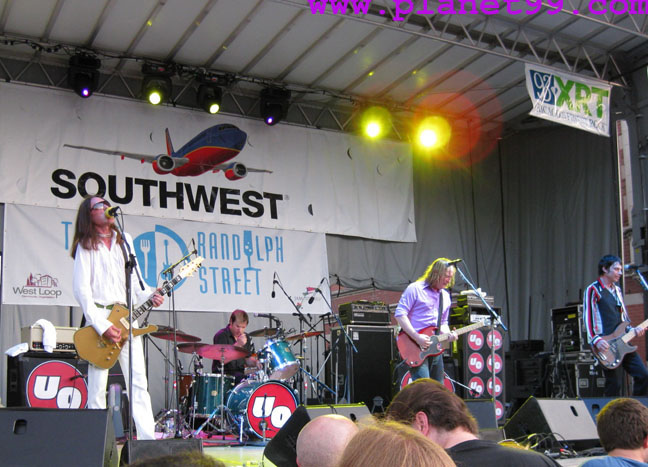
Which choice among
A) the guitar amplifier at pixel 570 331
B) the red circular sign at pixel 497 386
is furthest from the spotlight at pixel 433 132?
the red circular sign at pixel 497 386

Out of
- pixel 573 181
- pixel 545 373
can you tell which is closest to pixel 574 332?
pixel 545 373

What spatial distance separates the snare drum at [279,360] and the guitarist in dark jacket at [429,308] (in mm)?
1408

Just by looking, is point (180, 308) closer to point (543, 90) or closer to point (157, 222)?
point (157, 222)

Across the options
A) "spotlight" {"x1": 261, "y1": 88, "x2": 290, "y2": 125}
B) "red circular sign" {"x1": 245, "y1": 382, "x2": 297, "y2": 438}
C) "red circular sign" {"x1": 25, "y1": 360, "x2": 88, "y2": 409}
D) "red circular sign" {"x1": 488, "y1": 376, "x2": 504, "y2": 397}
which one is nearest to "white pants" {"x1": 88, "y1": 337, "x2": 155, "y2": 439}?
"red circular sign" {"x1": 25, "y1": 360, "x2": 88, "y2": 409}

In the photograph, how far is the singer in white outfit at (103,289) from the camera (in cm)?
513

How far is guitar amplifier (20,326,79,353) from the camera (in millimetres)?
6555

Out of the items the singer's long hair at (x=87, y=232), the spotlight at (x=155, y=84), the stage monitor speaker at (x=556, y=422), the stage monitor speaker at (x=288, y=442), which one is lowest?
the stage monitor speaker at (x=556, y=422)

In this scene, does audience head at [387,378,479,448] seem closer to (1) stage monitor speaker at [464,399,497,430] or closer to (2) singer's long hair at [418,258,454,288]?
(1) stage monitor speaker at [464,399,497,430]

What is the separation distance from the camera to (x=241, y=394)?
7.61 metres

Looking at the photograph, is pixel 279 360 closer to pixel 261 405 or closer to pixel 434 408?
pixel 261 405

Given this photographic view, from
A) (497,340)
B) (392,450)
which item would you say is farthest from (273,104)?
(392,450)

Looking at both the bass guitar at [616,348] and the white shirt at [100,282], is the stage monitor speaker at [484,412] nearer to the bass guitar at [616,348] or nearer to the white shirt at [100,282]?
the bass guitar at [616,348]

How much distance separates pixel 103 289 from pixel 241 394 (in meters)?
2.71

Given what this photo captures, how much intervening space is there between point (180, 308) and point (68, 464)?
7.03 meters
